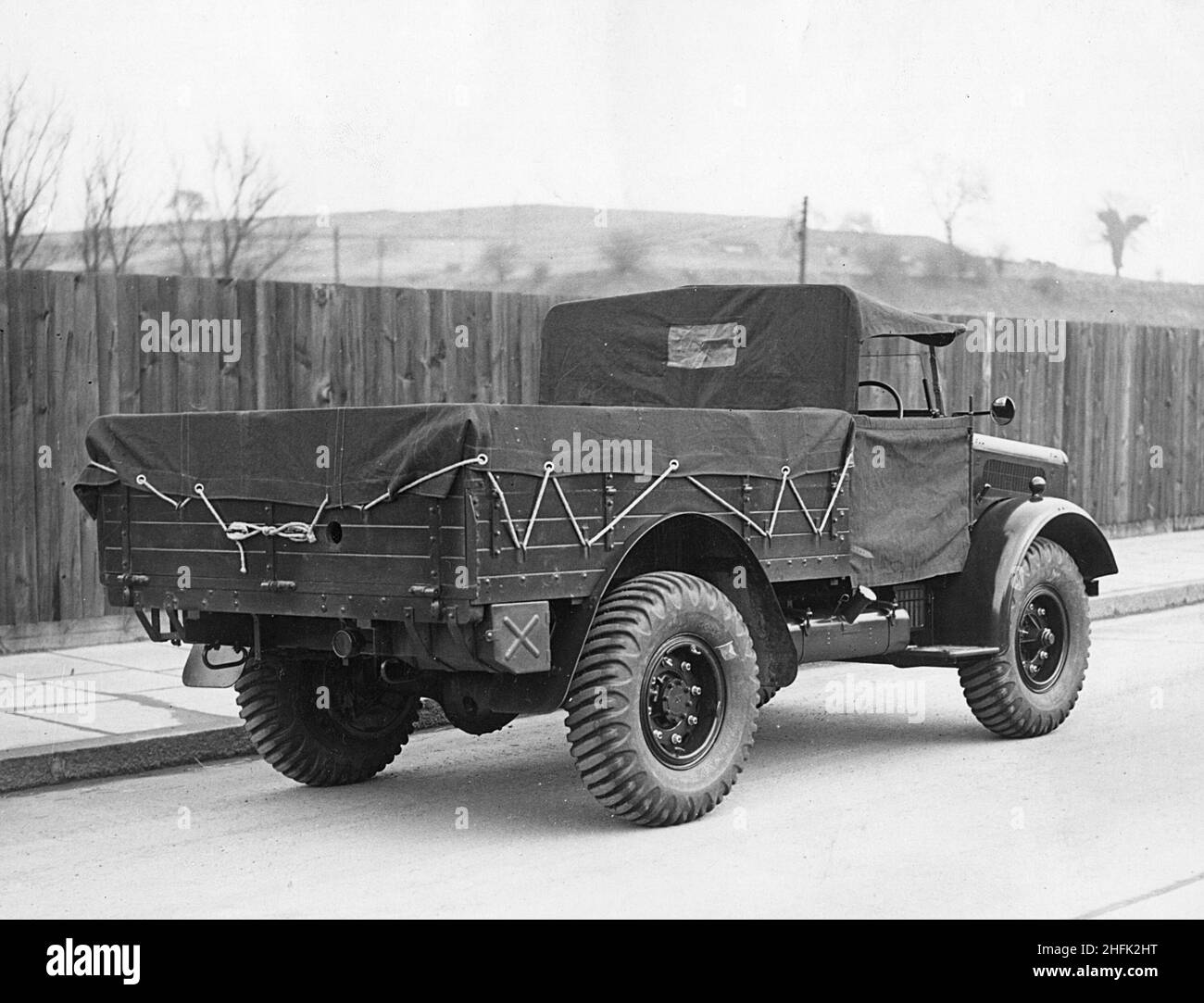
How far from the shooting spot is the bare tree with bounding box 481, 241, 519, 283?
4519cm

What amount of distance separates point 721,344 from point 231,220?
1005 inches

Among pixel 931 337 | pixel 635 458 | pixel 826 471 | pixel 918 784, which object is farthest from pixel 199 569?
pixel 931 337

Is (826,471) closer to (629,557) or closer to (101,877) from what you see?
(629,557)

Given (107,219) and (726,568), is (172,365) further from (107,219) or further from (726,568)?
(107,219)

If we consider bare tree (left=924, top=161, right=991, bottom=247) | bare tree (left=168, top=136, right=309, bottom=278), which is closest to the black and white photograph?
bare tree (left=168, top=136, right=309, bottom=278)

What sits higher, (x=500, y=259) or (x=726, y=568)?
(x=500, y=259)

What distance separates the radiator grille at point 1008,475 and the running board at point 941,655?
1.05 meters

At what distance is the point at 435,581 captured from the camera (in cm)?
645

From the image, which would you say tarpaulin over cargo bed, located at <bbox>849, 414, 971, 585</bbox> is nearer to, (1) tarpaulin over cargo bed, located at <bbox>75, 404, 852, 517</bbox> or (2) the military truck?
(2) the military truck

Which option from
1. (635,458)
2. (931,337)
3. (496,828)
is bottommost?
(496,828)

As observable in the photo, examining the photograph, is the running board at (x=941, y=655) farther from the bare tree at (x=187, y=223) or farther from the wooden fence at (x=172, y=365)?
the bare tree at (x=187, y=223)

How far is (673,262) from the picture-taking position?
49.7 metres

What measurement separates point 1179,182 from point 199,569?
2422 inches

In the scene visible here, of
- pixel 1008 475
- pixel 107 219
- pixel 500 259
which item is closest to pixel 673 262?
pixel 500 259
